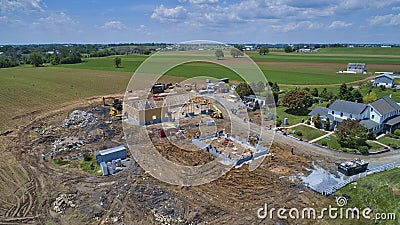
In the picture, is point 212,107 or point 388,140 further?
point 212,107

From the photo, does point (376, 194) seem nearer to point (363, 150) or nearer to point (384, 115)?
point (363, 150)

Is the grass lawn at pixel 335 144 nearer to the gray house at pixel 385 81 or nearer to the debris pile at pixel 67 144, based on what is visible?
the debris pile at pixel 67 144

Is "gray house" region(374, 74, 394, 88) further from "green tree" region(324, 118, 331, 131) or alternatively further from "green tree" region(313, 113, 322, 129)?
"green tree" region(324, 118, 331, 131)

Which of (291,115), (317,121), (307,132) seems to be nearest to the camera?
(307,132)

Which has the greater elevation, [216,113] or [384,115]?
[384,115]

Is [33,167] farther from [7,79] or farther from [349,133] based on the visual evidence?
[7,79]

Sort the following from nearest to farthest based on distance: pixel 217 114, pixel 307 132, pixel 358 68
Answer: pixel 307 132 → pixel 217 114 → pixel 358 68

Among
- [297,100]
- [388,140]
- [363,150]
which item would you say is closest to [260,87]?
[297,100]
